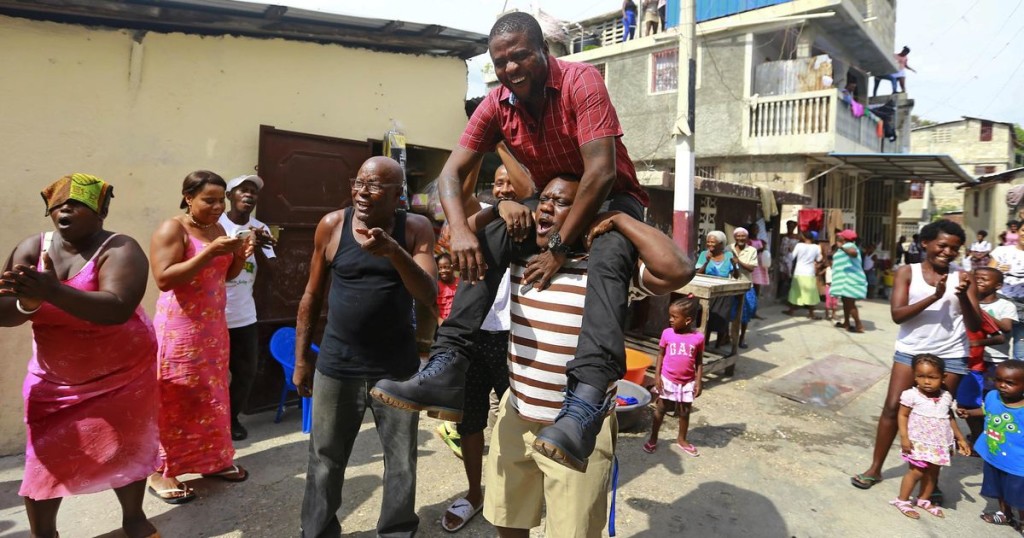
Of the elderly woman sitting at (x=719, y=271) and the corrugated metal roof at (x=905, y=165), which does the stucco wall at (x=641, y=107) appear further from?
→ the elderly woman sitting at (x=719, y=271)

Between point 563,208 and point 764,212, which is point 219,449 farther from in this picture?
point 764,212

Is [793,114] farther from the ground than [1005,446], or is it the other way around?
[793,114]

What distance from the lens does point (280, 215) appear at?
4809 millimetres

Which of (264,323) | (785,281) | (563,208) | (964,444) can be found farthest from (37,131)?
(785,281)

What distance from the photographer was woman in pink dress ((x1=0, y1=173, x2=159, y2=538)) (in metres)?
2.50

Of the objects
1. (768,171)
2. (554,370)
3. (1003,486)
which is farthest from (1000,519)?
(768,171)

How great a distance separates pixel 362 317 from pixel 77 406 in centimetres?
142

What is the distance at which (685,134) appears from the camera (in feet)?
26.0

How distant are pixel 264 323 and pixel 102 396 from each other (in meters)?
2.17

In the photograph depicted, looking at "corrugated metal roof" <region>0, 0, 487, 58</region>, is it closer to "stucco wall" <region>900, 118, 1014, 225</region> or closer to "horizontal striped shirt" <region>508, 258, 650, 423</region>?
"horizontal striped shirt" <region>508, 258, 650, 423</region>

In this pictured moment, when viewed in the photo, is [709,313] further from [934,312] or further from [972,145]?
[972,145]

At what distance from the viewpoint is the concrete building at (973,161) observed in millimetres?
24703

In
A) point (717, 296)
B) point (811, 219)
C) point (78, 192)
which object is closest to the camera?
point (78, 192)

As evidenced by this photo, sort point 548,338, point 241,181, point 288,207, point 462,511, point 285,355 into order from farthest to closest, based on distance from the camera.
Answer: point 288,207, point 285,355, point 241,181, point 462,511, point 548,338
